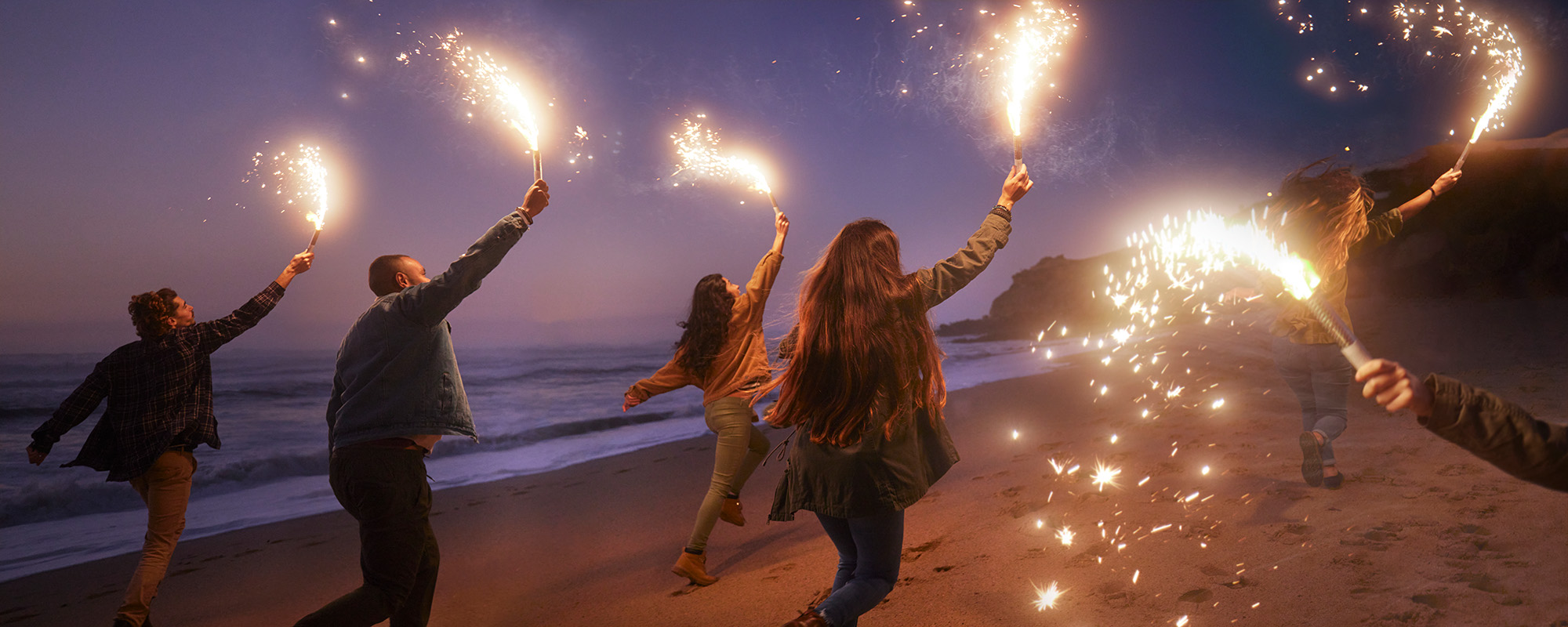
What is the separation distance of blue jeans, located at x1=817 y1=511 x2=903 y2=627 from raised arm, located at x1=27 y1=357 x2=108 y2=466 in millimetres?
4324

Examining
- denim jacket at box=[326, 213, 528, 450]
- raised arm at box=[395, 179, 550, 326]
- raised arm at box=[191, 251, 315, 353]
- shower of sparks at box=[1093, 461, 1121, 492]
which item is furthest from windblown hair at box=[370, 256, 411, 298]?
shower of sparks at box=[1093, 461, 1121, 492]

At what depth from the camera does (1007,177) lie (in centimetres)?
315

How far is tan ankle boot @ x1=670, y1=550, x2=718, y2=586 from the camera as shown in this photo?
171 inches

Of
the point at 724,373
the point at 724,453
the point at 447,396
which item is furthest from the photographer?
the point at 724,373

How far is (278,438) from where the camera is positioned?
15078 millimetres

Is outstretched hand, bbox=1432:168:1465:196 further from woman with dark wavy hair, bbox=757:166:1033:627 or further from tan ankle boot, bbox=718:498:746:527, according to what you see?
tan ankle boot, bbox=718:498:746:527

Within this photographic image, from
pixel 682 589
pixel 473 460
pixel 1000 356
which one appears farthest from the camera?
pixel 1000 356

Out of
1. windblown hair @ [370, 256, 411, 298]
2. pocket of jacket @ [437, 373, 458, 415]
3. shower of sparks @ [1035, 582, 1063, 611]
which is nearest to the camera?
pocket of jacket @ [437, 373, 458, 415]

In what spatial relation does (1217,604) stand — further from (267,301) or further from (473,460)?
(473,460)

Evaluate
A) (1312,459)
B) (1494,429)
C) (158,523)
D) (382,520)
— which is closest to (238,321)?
(158,523)

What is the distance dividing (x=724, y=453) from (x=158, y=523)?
10.7ft

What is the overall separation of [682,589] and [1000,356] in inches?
828

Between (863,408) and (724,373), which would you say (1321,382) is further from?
(724,373)

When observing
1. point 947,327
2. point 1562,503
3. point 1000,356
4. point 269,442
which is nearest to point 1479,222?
point 1000,356
